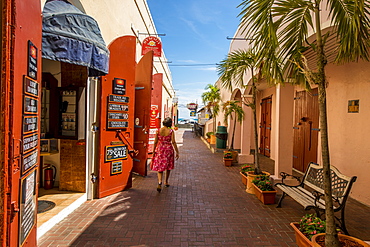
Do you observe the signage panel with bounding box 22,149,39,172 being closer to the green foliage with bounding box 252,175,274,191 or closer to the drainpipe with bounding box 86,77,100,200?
the drainpipe with bounding box 86,77,100,200

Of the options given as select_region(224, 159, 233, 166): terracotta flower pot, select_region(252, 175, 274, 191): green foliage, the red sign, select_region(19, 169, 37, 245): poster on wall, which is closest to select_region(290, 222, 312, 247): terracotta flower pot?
select_region(252, 175, 274, 191): green foliage

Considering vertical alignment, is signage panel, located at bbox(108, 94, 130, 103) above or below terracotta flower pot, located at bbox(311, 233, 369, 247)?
above

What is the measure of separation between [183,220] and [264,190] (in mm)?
1877

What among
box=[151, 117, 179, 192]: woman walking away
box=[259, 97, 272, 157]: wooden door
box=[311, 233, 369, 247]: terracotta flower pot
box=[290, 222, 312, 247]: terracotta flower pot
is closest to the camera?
box=[311, 233, 369, 247]: terracotta flower pot

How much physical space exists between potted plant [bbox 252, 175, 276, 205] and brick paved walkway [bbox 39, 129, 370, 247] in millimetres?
131

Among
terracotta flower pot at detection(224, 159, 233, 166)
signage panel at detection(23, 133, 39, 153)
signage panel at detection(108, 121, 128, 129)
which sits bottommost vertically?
terracotta flower pot at detection(224, 159, 233, 166)

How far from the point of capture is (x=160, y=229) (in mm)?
3730

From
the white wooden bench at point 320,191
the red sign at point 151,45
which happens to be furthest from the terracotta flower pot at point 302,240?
the red sign at point 151,45

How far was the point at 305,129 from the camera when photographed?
777cm

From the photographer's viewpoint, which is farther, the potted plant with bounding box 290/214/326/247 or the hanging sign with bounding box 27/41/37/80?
the potted plant with bounding box 290/214/326/247

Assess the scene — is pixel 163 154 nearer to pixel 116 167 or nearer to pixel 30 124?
pixel 116 167

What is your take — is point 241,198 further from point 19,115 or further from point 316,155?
point 19,115

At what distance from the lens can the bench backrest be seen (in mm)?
3525

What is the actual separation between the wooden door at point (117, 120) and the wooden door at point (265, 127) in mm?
7373
